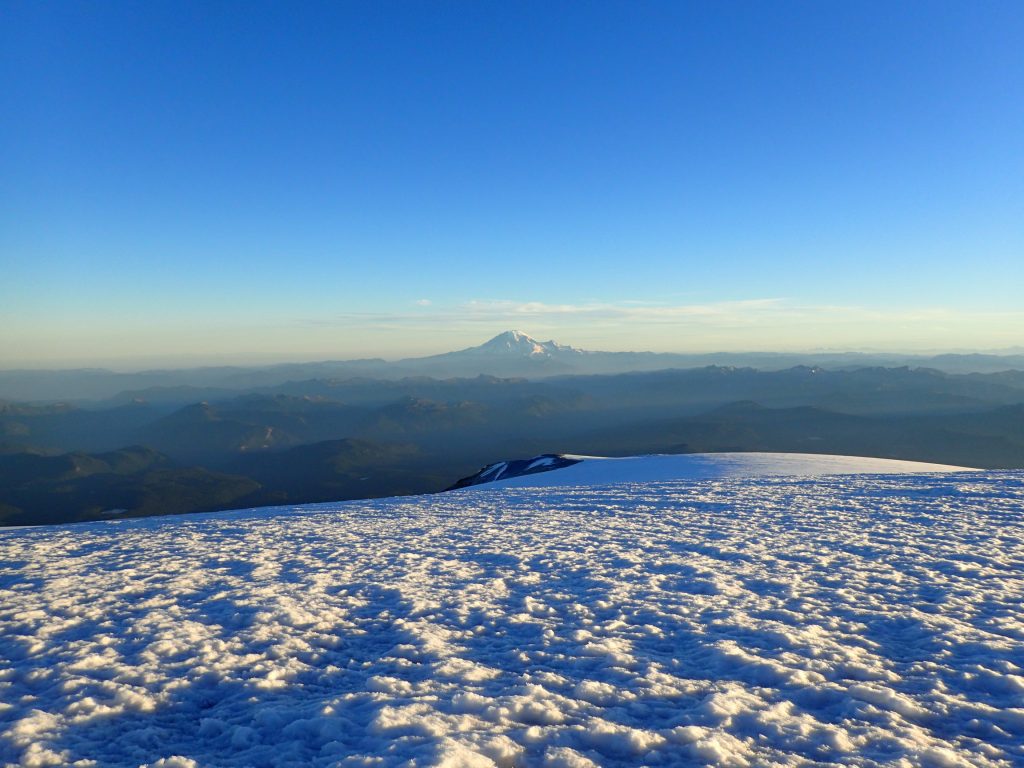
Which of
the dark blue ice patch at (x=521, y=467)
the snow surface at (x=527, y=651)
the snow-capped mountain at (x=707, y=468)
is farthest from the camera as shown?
the dark blue ice patch at (x=521, y=467)

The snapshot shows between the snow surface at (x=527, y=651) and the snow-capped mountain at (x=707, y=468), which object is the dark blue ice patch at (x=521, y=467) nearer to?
the snow-capped mountain at (x=707, y=468)

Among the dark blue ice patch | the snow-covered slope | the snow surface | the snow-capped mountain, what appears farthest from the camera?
the dark blue ice patch

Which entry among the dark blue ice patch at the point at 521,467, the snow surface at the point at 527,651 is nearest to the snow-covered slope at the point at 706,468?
the dark blue ice patch at the point at 521,467

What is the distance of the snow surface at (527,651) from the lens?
577cm

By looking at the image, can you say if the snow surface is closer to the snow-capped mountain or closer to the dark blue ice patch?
Result: the snow-capped mountain

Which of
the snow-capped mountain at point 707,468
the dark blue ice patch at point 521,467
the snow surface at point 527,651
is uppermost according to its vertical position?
the snow surface at point 527,651

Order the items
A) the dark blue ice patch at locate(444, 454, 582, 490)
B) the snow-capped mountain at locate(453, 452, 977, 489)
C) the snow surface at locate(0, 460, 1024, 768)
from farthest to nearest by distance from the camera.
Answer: the dark blue ice patch at locate(444, 454, 582, 490) → the snow-capped mountain at locate(453, 452, 977, 489) → the snow surface at locate(0, 460, 1024, 768)

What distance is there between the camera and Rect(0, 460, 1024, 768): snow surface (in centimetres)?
577

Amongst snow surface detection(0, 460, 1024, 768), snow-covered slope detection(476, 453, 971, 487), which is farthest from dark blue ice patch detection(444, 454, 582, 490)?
snow surface detection(0, 460, 1024, 768)

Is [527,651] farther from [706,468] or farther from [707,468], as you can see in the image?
[706,468]

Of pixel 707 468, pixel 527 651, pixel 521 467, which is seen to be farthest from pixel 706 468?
pixel 521 467

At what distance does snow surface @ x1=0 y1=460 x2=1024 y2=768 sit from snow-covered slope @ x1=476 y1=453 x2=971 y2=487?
29504 millimetres

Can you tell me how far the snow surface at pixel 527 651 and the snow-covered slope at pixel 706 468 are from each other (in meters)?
29.5

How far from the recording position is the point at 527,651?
8.14 metres
